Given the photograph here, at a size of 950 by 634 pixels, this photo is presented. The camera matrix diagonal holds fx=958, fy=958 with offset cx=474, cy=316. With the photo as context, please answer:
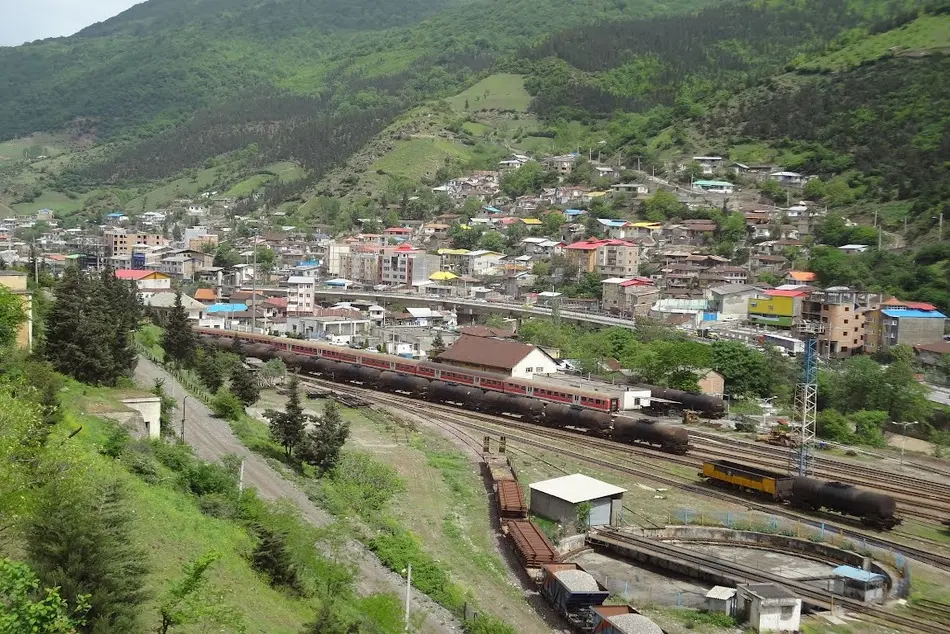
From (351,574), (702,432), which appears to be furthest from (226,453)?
(702,432)

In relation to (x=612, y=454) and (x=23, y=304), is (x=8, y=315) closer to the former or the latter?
(x=23, y=304)

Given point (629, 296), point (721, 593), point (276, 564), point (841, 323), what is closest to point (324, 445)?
point (276, 564)

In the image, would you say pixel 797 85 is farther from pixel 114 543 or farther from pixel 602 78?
pixel 114 543

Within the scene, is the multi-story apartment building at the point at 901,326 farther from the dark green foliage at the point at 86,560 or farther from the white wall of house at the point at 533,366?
the dark green foliage at the point at 86,560

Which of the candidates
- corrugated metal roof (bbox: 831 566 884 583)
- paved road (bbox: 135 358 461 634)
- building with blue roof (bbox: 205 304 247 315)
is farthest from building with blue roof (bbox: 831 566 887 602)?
building with blue roof (bbox: 205 304 247 315)

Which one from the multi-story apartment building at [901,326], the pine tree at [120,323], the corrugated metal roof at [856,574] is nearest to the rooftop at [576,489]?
the corrugated metal roof at [856,574]

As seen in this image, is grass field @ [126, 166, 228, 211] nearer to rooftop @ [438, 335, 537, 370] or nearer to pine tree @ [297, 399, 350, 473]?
rooftop @ [438, 335, 537, 370]
